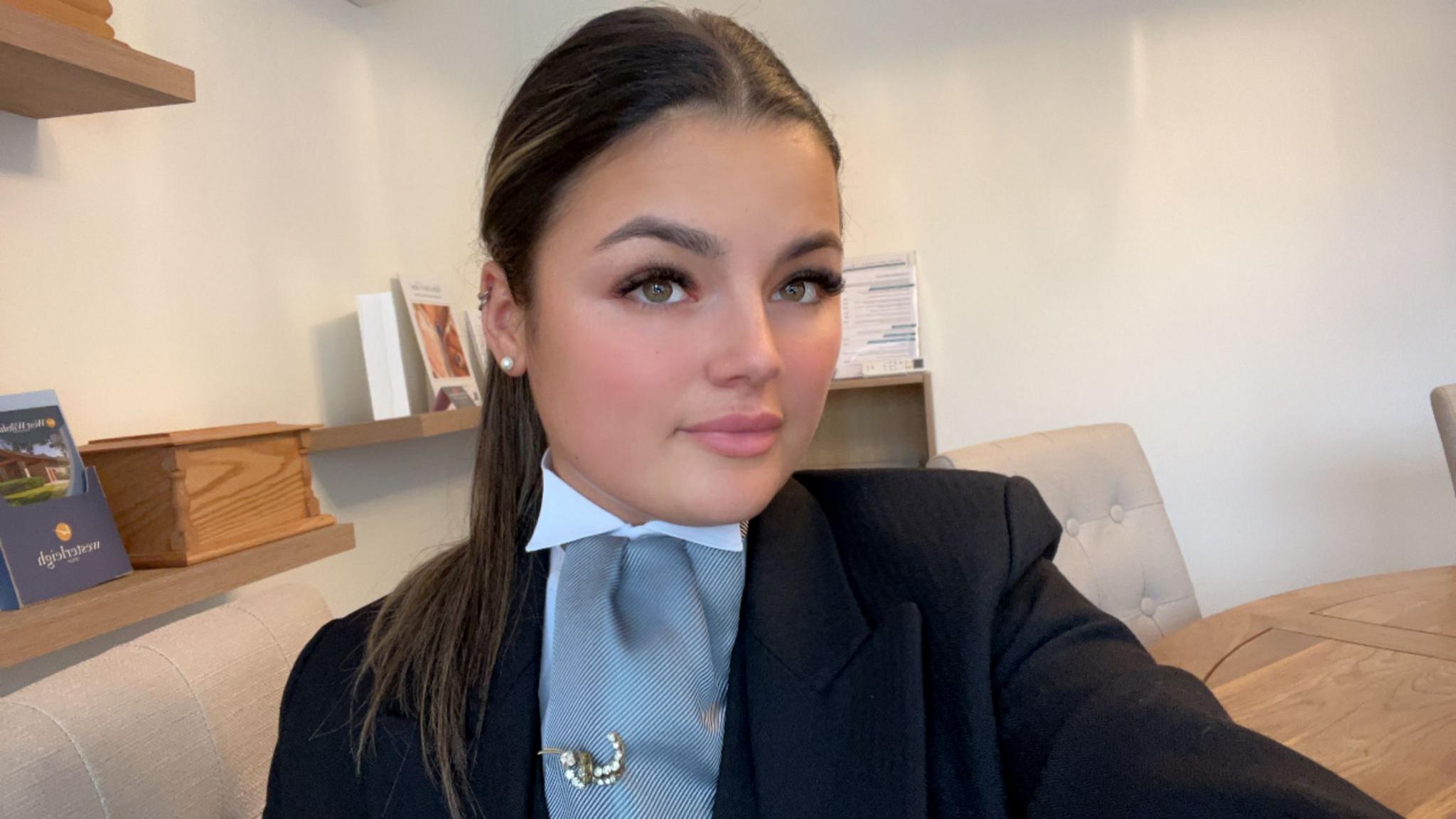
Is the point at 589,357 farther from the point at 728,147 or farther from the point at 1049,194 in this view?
the point at 1049,194

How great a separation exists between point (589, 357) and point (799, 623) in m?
0.30

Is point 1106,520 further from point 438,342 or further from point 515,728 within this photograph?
point 438,342

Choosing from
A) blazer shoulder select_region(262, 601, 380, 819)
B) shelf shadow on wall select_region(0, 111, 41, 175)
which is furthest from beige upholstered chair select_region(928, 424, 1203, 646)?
shelf shadow on wall select_region(0, 111, 41, 175)

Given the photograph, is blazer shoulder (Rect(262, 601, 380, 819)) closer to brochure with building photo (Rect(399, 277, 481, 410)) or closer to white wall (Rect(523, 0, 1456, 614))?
brochure with building photo (Rect(399, 277, 481, 410))

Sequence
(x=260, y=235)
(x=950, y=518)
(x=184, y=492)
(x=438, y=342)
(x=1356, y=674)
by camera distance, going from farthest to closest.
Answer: (x=438, y=342)
(x=260, y=235)
(x=184, y=492)
(x=1356, y=674)
(x=950, y=518)

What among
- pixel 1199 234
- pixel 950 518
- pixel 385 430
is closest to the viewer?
pixel 950 518

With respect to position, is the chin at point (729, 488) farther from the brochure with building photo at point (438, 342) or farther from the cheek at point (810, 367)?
the brochure with building photo at point (438, 342)

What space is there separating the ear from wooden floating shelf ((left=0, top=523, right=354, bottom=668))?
0.70 metres

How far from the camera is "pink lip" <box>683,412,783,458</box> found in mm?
770

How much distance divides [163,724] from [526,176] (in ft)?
2.02

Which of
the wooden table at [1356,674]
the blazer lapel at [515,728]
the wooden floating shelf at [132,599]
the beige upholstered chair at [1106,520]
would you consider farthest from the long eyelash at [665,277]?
the beige upholstered chair at [1106,520]

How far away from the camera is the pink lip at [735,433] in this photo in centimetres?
77

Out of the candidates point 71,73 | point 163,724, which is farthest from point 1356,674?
point 71,73

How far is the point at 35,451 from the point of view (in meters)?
1.26
